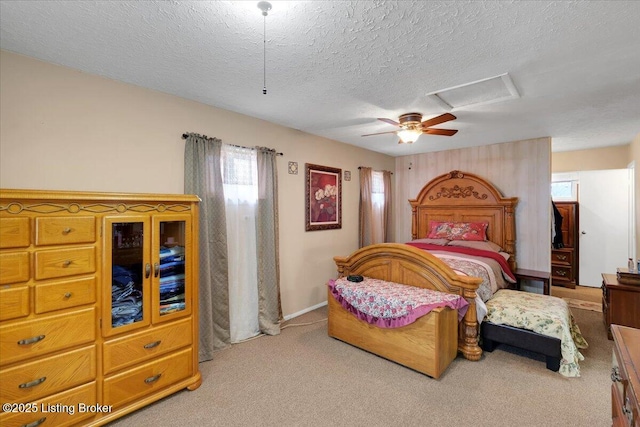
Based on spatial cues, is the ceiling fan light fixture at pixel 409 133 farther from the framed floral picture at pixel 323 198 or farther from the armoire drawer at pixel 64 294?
the armoire drawer at pixel 64 294

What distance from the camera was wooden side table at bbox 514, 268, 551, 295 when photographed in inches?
157

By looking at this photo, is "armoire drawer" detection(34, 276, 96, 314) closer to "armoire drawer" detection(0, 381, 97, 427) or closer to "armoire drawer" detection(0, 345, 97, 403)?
"armoire drawer" detection(0, 345, 97, 403)

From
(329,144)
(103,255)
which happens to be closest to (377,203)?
(329,144)

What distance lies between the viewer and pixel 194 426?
77.3 inches

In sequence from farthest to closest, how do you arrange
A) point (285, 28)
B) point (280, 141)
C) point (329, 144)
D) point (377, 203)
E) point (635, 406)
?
point (377, 203) → point (329, 144) → point (280, 141) → point (285, 28) → point (635, 406)

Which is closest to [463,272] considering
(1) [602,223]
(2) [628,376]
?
(2) [628,376]

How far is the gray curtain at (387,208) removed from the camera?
5.57 metres

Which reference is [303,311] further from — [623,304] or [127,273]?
[623,304]

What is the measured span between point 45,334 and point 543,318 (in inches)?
152

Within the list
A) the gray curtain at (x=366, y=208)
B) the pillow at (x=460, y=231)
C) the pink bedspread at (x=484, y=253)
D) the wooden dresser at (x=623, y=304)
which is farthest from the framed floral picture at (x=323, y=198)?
the wooden dresser at (x=623, y=304)

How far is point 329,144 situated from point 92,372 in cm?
376

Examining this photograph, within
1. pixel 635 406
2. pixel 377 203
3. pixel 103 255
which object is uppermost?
pixel 377 203

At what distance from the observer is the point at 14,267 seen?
5.47ft

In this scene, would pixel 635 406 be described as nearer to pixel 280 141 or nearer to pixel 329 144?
pixel 280 141
